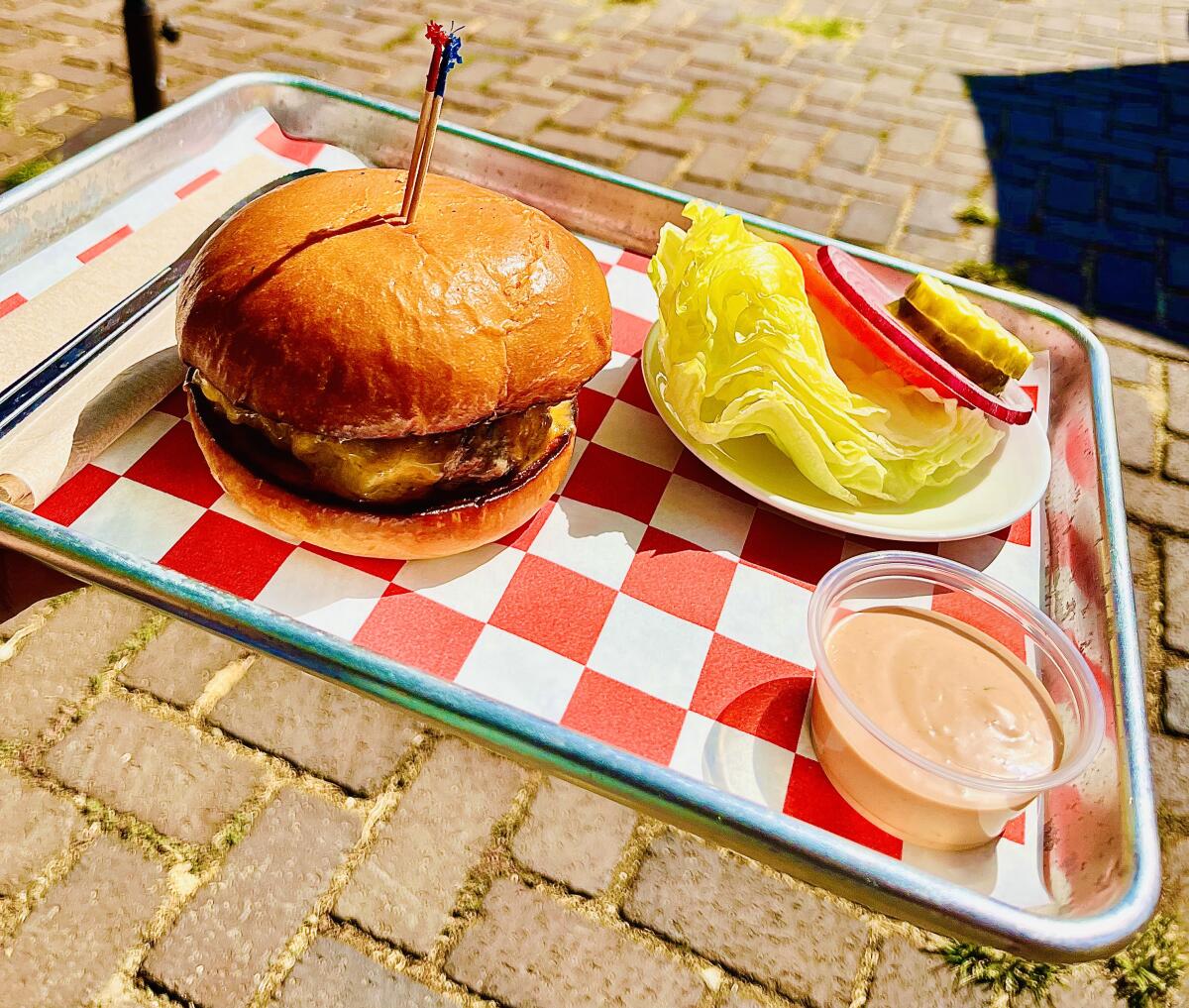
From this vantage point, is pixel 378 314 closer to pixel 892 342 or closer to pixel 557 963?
pixel 892 342

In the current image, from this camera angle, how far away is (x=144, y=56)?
3264 millimetres

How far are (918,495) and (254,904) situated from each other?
60.1 inches

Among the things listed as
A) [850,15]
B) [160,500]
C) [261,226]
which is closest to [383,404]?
[261,226]

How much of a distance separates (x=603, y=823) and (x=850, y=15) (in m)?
5.98

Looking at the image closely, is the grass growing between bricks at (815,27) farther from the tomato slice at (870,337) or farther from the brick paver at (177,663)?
the brick paver at (177,663)

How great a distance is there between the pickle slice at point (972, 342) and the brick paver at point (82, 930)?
73.1 inches

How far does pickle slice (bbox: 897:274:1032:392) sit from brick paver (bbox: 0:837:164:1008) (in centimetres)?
186

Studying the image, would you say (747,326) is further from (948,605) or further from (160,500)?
(160,500)

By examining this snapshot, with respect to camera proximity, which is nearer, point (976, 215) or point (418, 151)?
point (418, 151)

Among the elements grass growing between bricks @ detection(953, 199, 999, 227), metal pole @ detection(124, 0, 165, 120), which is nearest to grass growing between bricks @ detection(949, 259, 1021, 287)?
grass growing between bricks @ detection(953, 199, 999, 227)

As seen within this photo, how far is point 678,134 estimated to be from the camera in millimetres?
4586

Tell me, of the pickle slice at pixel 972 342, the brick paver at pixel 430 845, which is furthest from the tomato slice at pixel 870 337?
the brick paver at pixel 430 845

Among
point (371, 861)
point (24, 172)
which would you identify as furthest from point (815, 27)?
point (371, 861)

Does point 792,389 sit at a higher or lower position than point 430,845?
higher
